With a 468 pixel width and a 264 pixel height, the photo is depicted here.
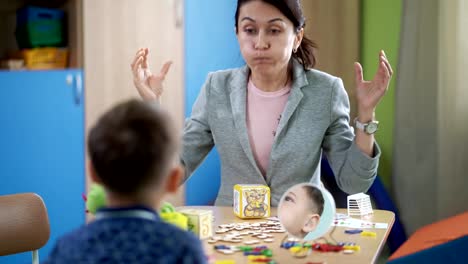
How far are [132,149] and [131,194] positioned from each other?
3.0 inches

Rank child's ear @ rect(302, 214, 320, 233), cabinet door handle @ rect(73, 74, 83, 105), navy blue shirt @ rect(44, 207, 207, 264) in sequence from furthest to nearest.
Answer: cabinet door handle @ rect(73, 74, 83, 105), child's ear @ rect(302, 214, 320, 233), navy blue shirt @ rect(44, 207, 207, 264)

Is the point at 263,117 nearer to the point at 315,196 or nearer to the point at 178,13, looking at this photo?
the point at 315,196

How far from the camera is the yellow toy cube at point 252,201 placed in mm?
1788

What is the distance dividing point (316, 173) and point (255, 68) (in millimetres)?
371

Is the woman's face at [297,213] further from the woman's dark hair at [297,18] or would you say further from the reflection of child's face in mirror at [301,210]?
the woman's dark hair at [297,18]

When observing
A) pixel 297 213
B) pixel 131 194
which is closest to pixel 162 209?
pixel 297 213

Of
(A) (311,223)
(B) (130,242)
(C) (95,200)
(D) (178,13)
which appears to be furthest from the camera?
(D) (178,13)

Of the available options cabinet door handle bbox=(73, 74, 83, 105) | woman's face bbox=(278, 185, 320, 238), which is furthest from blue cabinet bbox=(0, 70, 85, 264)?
woman's face bbox=(278, 185, 320, 238)

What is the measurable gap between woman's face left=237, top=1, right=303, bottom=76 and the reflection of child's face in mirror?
1.85ft

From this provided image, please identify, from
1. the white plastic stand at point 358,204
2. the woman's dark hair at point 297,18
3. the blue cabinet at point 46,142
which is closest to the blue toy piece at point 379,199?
the blue cabinet at point 46,142

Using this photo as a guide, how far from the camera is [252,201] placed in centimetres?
179

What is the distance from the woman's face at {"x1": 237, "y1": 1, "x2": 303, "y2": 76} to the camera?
6.38 feet

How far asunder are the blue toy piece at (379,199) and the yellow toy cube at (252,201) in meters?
1.81

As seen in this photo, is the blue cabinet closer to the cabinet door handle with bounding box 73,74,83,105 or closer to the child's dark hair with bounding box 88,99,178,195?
the cabinet door handle with bounding box 73,74,83,105
